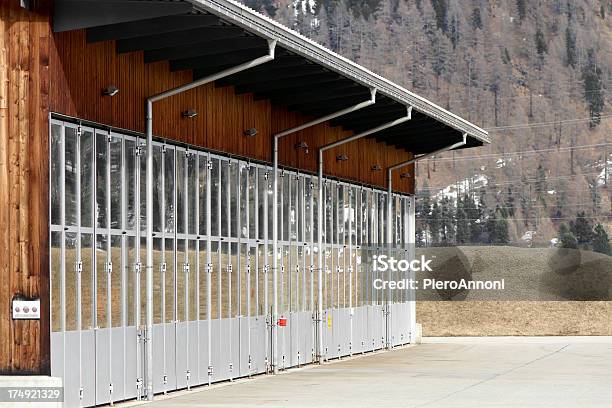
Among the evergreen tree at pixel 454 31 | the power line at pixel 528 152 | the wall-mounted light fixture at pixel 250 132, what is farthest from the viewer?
the evergreen tree at pixel 454 31

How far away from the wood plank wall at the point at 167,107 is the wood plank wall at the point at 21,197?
1.64ft

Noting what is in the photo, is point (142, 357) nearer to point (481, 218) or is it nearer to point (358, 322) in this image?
point (358, 322)

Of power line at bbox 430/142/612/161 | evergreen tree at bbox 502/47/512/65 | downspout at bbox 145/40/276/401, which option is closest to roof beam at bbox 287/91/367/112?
downspout at bbox 145/40/276/401

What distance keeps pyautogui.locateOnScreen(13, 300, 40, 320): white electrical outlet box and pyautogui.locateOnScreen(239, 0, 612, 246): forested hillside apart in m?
102

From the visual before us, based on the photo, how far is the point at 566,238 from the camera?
11581cm

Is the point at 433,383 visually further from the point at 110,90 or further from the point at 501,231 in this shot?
the point at 501,231

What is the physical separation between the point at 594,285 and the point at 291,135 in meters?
32.8

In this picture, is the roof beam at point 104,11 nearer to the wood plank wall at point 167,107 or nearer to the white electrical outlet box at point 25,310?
the wood plank wall at point 167,107

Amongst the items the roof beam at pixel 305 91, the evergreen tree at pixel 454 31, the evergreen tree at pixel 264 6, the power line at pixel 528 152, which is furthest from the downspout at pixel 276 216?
the evergreen tree at pixel 264 6

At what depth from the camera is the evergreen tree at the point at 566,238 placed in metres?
113

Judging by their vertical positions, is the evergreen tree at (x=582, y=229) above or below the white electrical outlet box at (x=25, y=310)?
above

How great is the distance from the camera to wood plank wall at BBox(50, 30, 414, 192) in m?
17.1

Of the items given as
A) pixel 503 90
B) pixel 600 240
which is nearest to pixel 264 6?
pixel 503 90

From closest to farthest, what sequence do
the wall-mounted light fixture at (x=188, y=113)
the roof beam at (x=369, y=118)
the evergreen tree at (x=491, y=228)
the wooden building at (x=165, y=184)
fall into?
1. the wooden building at (x=165, y=184)
2. the wall-mounted light fixture at (x=188, y=113)
3. the roof beam at (x=369, y=118)
4. the evergreen tree at (x=491, y=228)
